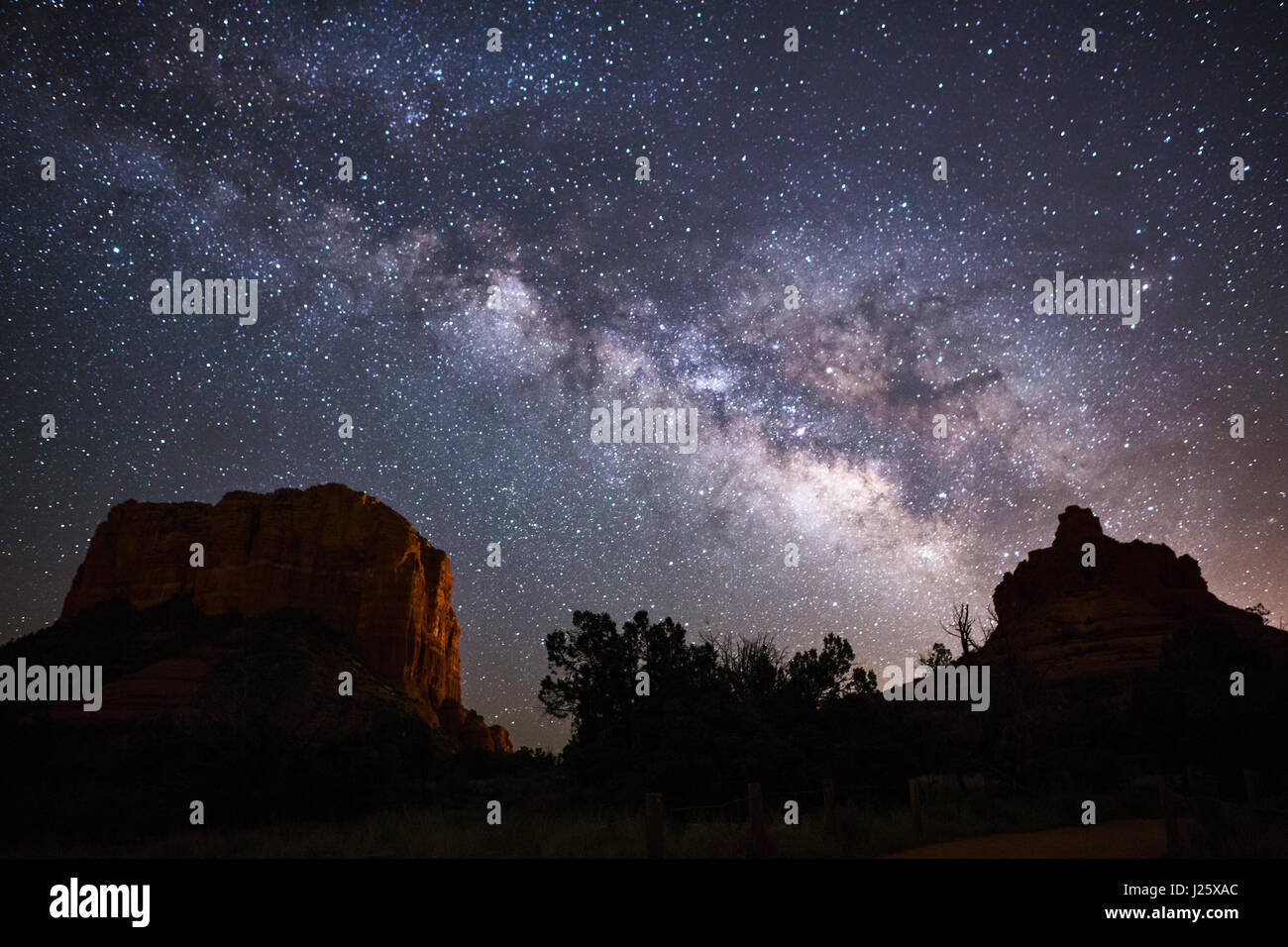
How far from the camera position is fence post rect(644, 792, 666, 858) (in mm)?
10625

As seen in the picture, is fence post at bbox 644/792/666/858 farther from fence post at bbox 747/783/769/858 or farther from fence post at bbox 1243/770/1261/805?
fence post at bbox 1243/770/1261/805

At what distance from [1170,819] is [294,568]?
9052 cm

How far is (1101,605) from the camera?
68875mm

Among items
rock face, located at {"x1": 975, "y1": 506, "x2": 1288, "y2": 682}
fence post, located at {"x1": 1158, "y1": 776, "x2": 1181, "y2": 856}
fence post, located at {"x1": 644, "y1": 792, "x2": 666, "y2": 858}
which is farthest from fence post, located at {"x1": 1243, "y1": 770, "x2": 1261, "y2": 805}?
rock face, located at {"x1": 975, "y1": 506, "x2": 1288, "y2": 682}

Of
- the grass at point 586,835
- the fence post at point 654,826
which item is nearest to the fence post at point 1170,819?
the grass at point 586,835

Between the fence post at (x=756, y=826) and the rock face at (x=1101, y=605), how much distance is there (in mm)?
46533

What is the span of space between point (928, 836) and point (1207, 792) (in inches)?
466

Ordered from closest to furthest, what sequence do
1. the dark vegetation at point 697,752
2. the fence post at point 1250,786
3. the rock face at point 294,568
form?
the fence post at point 1250,786, the dark vegetation at point 697,752, the rock face at point 294,568

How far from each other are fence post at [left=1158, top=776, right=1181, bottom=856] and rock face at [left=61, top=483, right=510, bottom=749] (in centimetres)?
7672

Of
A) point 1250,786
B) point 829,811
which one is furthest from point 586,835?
point 1250,786

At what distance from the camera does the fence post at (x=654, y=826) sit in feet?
34.9

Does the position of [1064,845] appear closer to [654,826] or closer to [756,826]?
[756,826]

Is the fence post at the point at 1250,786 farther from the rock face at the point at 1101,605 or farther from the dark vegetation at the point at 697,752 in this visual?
the rock face at the point at 1101,605

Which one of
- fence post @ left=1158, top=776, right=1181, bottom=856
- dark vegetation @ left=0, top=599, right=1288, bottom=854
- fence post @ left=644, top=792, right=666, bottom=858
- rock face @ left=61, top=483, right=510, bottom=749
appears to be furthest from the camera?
rock face @ left=61, top=483, right=510, bottom=749
